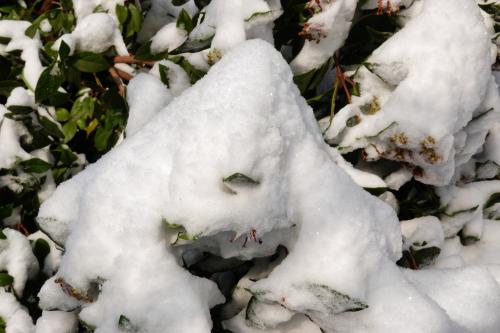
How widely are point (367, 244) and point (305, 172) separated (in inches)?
7.0

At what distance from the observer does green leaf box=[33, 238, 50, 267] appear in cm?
134

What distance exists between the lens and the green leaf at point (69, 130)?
1.40 meters

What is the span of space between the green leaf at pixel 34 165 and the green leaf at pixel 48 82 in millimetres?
154

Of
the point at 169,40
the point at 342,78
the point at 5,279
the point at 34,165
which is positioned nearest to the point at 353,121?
the point at 342,78

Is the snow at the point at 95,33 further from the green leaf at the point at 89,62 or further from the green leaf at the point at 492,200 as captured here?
the green leaf at the point at 492,200

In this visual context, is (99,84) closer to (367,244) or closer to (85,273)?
(85,273)

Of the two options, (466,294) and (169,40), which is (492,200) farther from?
(169,40)

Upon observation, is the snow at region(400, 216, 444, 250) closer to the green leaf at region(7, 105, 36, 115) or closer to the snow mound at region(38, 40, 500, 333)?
the snow mound at region(38, 40, 500, 333)

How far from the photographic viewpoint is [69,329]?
1.18 metres

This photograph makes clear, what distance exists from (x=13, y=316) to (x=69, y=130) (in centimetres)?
49

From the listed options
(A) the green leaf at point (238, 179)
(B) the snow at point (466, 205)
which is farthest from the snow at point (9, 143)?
(B) the snow at point (466, 205)

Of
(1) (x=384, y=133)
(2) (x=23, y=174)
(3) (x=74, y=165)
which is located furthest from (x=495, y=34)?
(2) (x=23, y=174)

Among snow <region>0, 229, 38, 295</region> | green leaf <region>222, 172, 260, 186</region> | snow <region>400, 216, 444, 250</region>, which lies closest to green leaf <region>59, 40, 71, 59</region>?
snow <region>0, 229, 38, 295</region>

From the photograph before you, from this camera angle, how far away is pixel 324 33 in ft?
4.16
